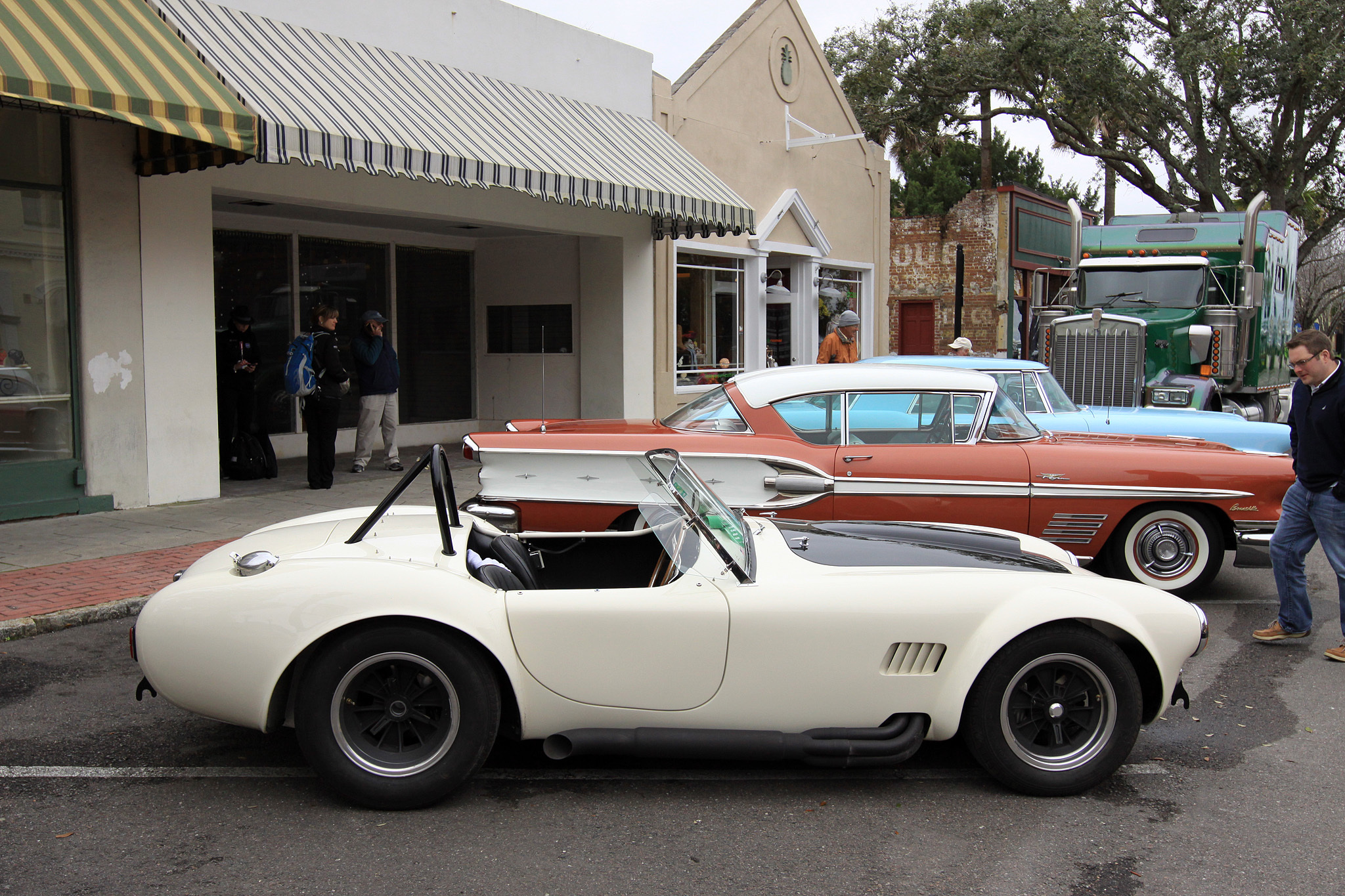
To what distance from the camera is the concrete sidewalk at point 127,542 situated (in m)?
6.38

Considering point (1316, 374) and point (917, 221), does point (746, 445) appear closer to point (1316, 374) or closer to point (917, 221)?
point (1316, 374)

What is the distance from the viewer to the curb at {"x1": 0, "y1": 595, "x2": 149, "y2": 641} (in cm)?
594

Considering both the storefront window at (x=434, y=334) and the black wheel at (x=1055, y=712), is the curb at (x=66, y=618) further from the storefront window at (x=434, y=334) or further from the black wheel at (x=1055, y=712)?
the storefront window at (x=434, y=334)

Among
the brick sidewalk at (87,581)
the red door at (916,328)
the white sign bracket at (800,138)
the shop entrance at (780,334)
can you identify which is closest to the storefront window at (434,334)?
the shop entrance at (780,334)

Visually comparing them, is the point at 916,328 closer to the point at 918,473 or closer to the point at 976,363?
the point at 976,363

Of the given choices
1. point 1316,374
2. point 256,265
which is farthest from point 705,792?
point 256,265

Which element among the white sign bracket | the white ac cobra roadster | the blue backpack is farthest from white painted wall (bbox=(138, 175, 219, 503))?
the white sign bracket

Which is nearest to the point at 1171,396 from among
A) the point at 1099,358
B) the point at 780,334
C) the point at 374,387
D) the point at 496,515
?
the point at 1099,358

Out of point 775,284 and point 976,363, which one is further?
point 775,284

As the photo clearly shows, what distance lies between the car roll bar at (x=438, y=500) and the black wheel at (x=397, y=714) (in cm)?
44

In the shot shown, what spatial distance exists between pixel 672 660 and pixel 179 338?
Result: 7602 millimetres

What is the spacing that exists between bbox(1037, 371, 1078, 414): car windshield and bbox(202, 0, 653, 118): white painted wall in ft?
23.3

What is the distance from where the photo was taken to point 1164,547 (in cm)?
700

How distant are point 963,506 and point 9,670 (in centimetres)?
539
